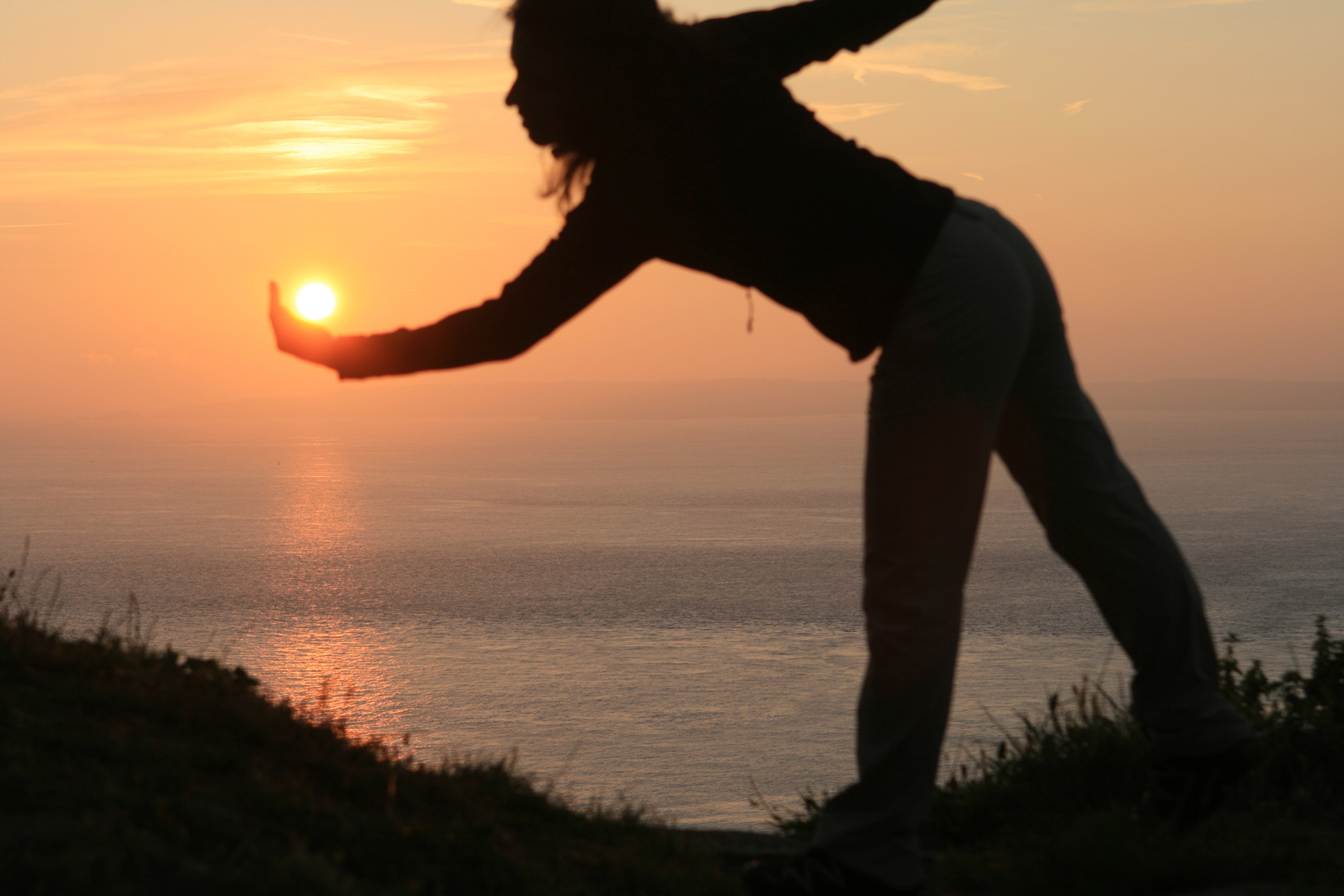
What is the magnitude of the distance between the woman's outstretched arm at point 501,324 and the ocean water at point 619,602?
4.68 ft

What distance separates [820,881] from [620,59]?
1429mm

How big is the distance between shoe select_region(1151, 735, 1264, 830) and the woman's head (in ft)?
5.25

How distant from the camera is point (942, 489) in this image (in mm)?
2102

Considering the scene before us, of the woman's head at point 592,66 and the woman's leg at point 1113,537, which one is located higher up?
the woman's head at point 592,66

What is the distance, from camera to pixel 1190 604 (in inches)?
92.7

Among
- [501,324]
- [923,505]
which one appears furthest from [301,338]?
[923,505]

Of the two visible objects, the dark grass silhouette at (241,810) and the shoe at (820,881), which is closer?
the dark grass silhouette at (241,810)

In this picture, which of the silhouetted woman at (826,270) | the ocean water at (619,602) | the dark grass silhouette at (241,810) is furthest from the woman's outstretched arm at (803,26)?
the ocean water at (619,602)

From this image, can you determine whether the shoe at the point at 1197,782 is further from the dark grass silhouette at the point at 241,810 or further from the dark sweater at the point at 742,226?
the dark sweater at the point at 742,226

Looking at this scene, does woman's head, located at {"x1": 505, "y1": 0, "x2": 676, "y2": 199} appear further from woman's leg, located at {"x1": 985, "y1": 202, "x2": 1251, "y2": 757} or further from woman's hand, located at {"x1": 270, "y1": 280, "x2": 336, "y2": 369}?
woman's leg, located at {"x1": 985, "y1": 202, "x2": 1251, "y2": 757}

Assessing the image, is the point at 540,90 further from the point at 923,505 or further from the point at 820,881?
the point at 820,881

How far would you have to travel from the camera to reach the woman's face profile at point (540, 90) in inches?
81.2

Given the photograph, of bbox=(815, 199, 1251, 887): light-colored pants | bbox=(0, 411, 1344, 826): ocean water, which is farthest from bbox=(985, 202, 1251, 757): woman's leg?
bbox=(0, 411, 1344, 826): ocean water

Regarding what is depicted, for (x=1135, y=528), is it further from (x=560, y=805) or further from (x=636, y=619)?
(x=636, y=619)
